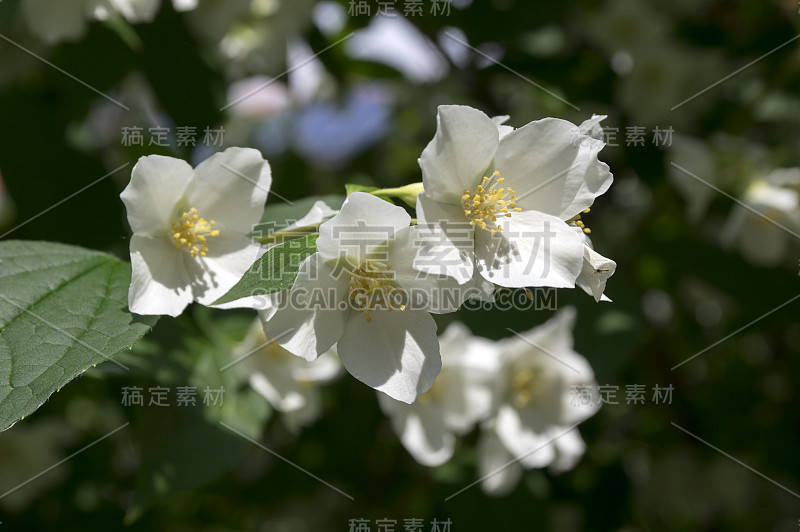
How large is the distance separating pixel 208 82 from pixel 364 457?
1460 mm

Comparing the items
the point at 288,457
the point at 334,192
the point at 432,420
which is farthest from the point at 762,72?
the point at 288,457

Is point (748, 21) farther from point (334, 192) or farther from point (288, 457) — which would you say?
point (288, 457)

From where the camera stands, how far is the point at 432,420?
1749 millimetres

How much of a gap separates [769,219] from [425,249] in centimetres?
165

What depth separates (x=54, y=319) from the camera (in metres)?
1.13


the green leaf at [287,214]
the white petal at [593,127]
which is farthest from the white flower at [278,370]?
the white petal at [593,127]

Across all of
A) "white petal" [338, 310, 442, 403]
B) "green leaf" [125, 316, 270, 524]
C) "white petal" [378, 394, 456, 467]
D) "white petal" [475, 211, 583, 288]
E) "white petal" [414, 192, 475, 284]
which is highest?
"white petal" [414, 192, 475, 284]

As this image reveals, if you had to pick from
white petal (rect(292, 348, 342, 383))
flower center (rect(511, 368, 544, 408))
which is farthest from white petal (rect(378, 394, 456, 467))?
flower center (rect(511, 368, 544, 408))

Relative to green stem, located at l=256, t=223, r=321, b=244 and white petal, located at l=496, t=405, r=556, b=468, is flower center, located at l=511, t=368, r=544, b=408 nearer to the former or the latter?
white petal, located at l=496, t=405, r=556, b=468

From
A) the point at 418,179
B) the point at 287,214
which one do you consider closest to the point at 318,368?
the point at 287,214

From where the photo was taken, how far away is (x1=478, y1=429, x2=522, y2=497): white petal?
1.81m

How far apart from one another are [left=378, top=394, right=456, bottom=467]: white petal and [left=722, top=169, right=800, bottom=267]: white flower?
4.02 feet

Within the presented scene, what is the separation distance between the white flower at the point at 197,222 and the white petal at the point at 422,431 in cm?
59

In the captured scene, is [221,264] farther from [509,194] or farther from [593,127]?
[593,127]
